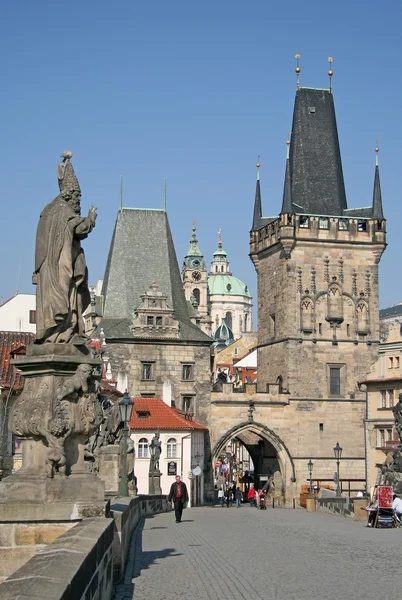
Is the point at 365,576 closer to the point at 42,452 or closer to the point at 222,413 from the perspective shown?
the point at 42,452

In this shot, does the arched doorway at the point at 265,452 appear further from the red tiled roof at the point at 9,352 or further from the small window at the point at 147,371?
the red tiled roof at the point at 9,352

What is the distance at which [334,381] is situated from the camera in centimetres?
6159

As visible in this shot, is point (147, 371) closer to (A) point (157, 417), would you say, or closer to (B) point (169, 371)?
(B) point (169, 371)

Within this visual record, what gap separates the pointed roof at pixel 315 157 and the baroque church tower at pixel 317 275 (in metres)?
0.06

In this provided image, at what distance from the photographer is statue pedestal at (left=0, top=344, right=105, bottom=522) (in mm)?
8375

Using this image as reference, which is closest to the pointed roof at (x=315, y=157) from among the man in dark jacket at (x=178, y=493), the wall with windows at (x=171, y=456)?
the wall with windows at (x=171, y=456)

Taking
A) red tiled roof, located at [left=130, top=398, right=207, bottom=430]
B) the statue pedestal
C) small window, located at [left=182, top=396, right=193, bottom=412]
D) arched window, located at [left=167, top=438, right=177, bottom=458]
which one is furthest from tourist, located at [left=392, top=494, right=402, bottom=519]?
small window, located at [left=182, top=396, right=193, bottom=412]

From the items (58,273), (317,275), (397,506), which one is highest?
(317,275)

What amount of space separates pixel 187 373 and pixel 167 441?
764 cm

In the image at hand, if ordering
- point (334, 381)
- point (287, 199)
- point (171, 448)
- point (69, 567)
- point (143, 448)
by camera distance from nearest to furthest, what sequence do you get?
point (69, 567)
point (143, 448)
point (171, 448)
point (334, 381)
point (287, 199)

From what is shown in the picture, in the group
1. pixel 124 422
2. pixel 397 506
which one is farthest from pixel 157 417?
pixel 124 422

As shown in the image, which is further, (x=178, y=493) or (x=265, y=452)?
(x=265, y=452)

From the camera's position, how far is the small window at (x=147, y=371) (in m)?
59.7

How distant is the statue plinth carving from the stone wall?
37 centimetres
